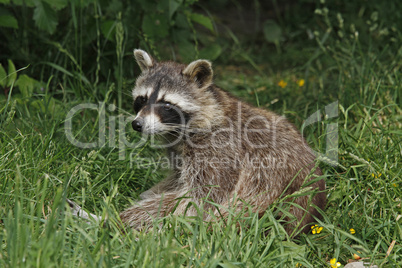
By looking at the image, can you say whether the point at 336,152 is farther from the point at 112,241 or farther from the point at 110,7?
the point at 110,7

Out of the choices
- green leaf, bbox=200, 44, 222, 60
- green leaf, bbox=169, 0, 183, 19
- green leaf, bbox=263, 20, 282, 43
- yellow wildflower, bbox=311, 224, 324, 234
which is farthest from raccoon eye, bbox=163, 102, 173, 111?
green leaf, bbox=263, 20, 282, 43

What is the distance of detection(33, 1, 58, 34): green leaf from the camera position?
4855 mm

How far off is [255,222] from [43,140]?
195cm

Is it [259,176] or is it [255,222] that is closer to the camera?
[255,222]

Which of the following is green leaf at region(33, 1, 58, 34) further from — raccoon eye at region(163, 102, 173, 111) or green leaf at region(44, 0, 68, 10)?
raccoon eye at region(163, 102, 173, 111)

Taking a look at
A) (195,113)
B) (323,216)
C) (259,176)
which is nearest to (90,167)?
(195,113)

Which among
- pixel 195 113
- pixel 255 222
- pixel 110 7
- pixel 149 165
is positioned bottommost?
pixel 149 165

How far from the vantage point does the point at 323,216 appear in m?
3.65

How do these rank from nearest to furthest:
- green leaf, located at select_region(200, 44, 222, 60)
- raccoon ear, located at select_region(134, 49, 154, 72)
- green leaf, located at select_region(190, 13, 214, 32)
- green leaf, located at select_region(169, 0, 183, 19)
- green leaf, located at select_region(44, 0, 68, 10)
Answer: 1. raccoon ear, located at select_region(134, 49, 154, 72)
2. green leaf, located at select_region(44, 0, 68, 10)
3. green leaf, located at select_region(169, 0, 183, 19)
4. green leaf, located at select_region(190, 13, 214, 32)
5. green leaf, located at select_region(200, 44, 222, 60)

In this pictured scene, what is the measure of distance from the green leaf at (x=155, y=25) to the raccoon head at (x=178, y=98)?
4.20ft

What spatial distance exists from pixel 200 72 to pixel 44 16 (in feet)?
6.11

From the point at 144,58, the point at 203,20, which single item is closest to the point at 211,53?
the point at 203,20

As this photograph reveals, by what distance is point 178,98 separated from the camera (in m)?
4.05

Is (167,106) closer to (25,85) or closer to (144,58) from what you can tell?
(144,58)
